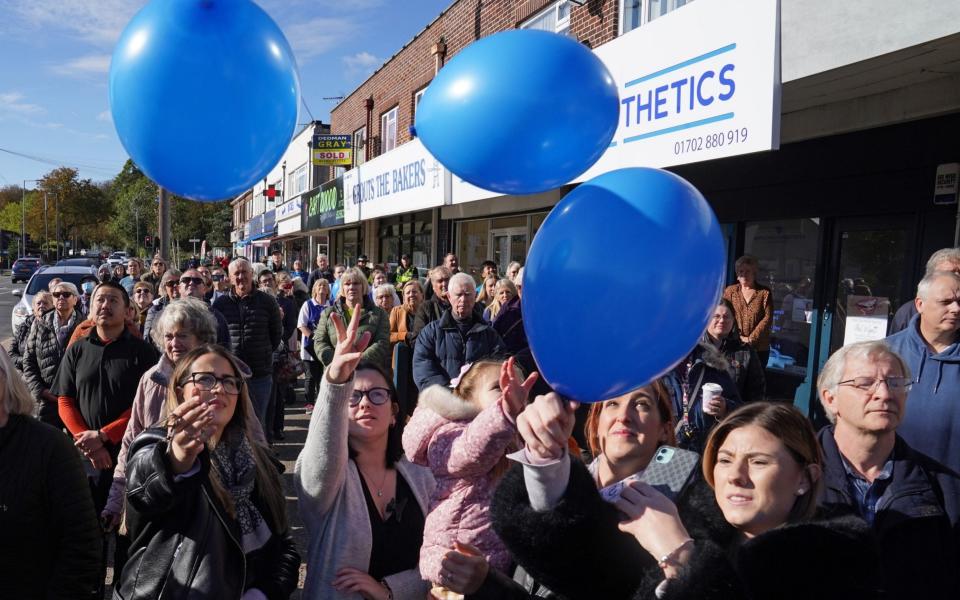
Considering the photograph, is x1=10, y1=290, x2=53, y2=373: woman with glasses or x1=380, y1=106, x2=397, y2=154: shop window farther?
x1=380, y1=106, x2=397, y2=154: shop window

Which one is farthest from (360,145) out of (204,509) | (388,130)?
(204,509)

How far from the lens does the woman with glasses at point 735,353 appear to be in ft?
12.5

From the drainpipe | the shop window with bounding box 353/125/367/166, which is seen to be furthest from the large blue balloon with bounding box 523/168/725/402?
the shop window with bounding box 353/125/367/166

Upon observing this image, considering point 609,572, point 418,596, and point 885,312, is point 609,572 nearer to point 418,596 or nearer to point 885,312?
point 418,596

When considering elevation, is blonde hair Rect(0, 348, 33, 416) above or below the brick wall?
below

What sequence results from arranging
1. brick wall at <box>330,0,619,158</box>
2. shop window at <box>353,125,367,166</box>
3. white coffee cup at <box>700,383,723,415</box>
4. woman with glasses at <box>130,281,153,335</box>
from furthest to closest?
shop window at <box>353,125,367,166</box> < brick wall at <box>330,0,619,158</box> < woman with glasses at <box>130,281,153,335</box> < white coffee cup at <box>700,383,723,415</box>

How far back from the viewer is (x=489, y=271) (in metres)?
8.46

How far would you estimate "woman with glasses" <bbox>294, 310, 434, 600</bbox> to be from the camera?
2100mm

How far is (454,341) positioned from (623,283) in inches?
127

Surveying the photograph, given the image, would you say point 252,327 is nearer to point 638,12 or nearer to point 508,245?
point 638,12

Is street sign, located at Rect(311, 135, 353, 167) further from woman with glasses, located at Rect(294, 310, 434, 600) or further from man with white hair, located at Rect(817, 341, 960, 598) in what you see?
man with white hair, located at Rect(817, 341, 960, 598)

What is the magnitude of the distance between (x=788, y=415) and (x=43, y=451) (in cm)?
238

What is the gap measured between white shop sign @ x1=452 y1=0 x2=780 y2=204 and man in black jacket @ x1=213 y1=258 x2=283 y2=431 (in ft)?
11.1

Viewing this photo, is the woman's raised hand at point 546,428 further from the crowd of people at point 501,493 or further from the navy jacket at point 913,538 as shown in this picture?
the navy jacket at point 913,538
